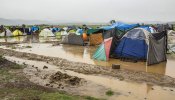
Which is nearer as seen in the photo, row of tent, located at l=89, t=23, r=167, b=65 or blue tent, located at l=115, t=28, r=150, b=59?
row of tent, located at l=89, t=23, r=167, b=65

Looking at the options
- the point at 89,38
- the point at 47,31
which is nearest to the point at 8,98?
the point at 89,38

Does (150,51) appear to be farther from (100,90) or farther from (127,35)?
(100,90)

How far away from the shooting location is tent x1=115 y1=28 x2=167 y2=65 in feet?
52.0

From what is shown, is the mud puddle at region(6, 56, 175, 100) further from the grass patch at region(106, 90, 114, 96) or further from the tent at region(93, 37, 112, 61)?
the tent at region(93, 37, 112, 61)

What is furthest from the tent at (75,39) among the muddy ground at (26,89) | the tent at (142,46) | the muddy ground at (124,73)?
the muddy ground at (26,89)

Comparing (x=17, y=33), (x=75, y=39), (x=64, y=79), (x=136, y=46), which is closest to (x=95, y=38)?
(x=75, y=39)

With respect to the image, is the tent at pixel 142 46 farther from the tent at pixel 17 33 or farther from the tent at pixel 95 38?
the tent at pixel 17 33

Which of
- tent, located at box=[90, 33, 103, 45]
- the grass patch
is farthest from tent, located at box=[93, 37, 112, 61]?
tent, located at box=[90, 33, 103, 45]

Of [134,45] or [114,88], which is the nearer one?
[114,88]

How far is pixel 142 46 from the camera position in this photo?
16.6m

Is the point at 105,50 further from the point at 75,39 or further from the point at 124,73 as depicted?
the point at 75,39

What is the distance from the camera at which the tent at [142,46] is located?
52.0ft

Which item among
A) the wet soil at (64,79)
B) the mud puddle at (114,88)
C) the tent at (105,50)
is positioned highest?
the tent at (105,50)

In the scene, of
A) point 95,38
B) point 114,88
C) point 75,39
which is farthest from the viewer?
point 95,38
